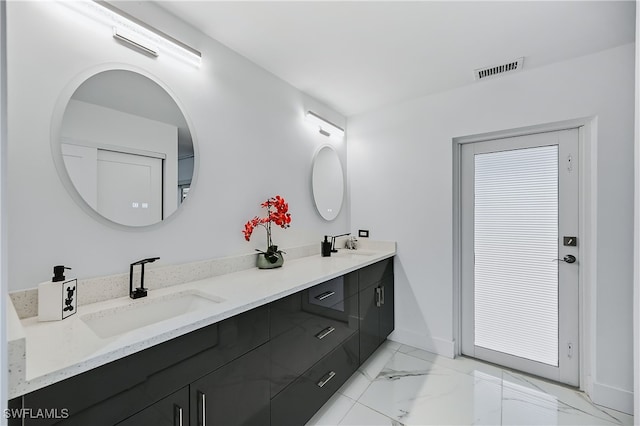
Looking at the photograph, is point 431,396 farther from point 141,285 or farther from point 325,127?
point 325,127

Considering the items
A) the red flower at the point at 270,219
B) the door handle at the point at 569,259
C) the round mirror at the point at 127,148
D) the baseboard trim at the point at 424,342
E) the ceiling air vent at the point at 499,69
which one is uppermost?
the ceiling air vent at the point at 499,69

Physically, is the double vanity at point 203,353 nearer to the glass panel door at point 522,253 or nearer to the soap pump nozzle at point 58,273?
the soap pump nozzle at point 58,273

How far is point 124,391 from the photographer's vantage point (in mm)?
875

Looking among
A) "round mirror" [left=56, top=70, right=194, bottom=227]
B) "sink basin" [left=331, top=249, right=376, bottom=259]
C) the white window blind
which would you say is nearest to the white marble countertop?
"round mirror" [left=56, top=70, right=194, bottom=227]

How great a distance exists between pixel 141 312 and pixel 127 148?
81 centimetres

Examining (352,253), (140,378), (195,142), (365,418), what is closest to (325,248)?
(352,253)

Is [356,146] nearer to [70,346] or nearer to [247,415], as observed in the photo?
[247,415]

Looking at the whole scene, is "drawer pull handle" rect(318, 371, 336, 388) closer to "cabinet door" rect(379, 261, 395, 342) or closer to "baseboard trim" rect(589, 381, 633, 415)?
"cabinet door" rect(379, 261, 395, 342)

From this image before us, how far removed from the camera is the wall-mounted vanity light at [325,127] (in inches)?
103

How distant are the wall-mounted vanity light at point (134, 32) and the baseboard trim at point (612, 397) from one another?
3.40 meters

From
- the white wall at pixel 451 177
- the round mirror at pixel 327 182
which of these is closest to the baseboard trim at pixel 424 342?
the white wall at pixel 451 177

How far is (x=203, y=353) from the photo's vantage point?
109 centimetres

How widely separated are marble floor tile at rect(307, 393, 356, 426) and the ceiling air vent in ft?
8.75

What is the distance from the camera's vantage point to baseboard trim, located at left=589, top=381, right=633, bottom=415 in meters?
1.83
